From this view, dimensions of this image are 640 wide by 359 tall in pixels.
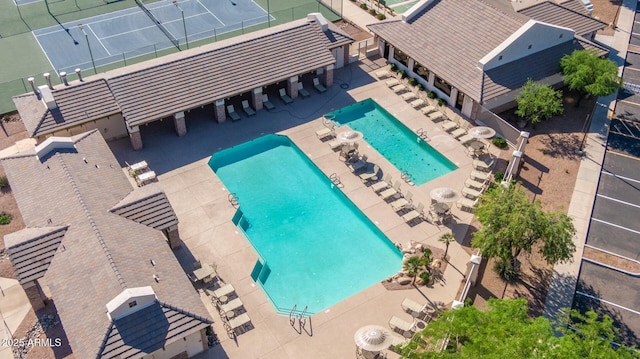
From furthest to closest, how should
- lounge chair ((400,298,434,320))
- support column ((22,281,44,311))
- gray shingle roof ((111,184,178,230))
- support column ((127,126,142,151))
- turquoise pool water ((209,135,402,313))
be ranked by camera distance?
support column ((127,126,142,151)) < turquoise pool water ((209,135,402,313)) < gray shingle roof ((111,184,178,230)) < lounge chair ((400,298,434,320)) < support column ((22,281,44,311))

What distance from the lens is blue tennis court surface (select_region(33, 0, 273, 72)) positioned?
159 feet

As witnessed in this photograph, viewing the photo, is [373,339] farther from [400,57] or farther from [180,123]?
[400,57]

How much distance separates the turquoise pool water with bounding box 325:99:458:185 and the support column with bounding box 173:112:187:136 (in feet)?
36.3

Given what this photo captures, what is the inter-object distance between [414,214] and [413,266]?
15.4 feet

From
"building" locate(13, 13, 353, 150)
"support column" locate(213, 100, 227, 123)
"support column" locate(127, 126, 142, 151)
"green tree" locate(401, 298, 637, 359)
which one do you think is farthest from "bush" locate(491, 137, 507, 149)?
"support column" locate(127, 126, 142, 151)

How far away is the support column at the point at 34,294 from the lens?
2756 cm

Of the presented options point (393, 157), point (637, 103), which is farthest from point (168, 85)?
point (637, 103)

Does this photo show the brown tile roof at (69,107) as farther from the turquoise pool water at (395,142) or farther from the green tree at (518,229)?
the green tree at (518,229)

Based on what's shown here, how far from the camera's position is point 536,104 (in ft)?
128

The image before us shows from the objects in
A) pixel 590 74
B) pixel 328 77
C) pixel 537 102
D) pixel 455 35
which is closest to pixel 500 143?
pixel 537 102

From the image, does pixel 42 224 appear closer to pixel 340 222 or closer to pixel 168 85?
pixel 168 85

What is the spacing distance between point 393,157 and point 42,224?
74.4 feet

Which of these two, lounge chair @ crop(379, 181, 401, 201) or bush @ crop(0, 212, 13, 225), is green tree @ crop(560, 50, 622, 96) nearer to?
lounge chair @ crop(379, 181, 401, 201)

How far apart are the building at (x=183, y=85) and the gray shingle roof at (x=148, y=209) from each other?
785 cm
